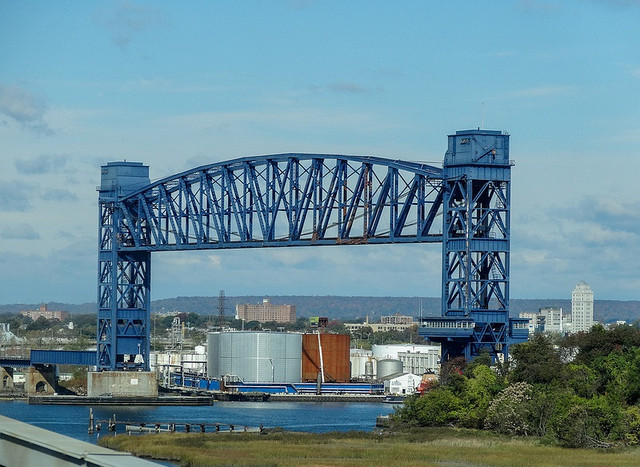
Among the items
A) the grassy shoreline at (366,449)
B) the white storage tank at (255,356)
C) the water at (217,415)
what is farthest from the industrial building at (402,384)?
the grassy shoreline at (366,449)

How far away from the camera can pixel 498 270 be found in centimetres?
11431

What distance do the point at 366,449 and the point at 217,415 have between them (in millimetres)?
51858

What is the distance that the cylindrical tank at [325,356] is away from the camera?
18862 cm

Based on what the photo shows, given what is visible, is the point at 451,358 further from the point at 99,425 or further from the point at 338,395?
the point at 338,395

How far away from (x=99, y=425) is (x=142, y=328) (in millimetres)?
39306

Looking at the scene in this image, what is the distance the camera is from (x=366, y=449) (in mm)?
82125

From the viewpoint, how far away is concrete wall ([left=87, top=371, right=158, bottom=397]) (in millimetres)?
143875

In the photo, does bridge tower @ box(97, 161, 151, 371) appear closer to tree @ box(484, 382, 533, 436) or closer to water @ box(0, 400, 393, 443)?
water @ box(0, 400, 393, 443)

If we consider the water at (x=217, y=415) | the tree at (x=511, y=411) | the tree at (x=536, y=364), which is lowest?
the water at (x=217, y=415)

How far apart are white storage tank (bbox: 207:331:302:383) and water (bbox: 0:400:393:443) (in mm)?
18747

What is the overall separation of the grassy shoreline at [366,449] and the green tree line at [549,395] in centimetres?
215

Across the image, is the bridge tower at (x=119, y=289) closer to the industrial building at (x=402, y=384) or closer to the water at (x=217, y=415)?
the water at (x=217, y=415)

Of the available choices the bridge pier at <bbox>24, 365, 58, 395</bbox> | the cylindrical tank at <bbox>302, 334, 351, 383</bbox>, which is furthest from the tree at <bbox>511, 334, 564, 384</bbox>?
the cylindrical tank at <bbox>302, 334, 351, 383</bbox>

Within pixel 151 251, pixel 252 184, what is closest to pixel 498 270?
pixel 252 184
